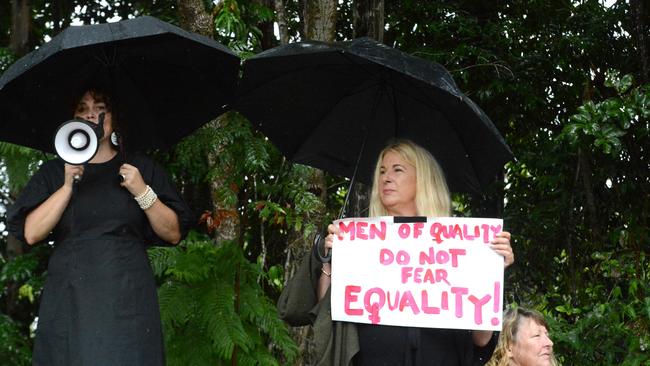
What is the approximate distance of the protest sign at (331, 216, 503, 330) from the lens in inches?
154

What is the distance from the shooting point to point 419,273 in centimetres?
397

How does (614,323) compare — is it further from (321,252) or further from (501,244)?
(321,252)

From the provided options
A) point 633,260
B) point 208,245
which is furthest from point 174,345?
point 633,260

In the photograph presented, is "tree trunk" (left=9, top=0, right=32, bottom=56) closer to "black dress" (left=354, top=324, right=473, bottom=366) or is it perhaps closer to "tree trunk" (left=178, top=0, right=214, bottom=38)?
"tree trunk" (left=178, top=0, right=214, bottom=38)

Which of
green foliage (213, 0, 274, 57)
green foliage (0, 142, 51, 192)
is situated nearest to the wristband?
green foliage (213, 0, 274, 57)

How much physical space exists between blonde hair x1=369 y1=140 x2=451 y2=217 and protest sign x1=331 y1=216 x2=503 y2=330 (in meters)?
0.15

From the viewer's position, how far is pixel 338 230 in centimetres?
404

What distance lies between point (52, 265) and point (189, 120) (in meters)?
0.91

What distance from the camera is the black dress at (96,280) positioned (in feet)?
12.4

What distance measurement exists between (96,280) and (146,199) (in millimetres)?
348

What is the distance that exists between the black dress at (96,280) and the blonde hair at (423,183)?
94cm

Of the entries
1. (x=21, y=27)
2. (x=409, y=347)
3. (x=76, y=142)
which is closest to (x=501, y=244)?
(x=409, y=347)

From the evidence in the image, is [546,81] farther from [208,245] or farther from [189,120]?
[189,120]

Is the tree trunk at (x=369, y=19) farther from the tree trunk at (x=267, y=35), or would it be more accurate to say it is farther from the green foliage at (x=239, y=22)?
the tree trunk at (x=267, y=35)
